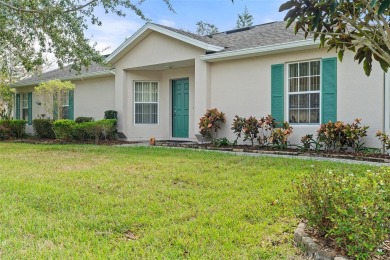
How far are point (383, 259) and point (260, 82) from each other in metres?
8.57

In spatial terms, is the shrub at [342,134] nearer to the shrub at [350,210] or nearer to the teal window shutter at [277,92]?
the teal window shutter at [277,92]

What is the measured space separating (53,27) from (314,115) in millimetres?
8910

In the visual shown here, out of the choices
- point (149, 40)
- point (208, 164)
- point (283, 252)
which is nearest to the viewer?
point (283, 252)

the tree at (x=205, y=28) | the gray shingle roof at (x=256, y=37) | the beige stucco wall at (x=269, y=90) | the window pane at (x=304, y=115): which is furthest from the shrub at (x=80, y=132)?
the tree at (x=205, y=28)

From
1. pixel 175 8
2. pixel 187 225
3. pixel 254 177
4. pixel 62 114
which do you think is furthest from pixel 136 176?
pixel 62 114

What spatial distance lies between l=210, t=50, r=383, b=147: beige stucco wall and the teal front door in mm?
2116

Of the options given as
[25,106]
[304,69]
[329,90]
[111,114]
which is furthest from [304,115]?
[25,106]

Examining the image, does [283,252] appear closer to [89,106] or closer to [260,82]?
[260,82]

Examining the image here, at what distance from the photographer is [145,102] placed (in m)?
14.9

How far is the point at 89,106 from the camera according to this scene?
1672 cm

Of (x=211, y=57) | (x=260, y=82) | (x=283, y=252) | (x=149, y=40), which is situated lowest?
(x=283, y=252)

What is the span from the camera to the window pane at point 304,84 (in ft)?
33.0

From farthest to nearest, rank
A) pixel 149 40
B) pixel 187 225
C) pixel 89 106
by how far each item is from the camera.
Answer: pixel 89 106, pixel 149 40, pixel 187 225

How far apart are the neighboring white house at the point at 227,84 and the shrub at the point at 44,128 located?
1315 mm
